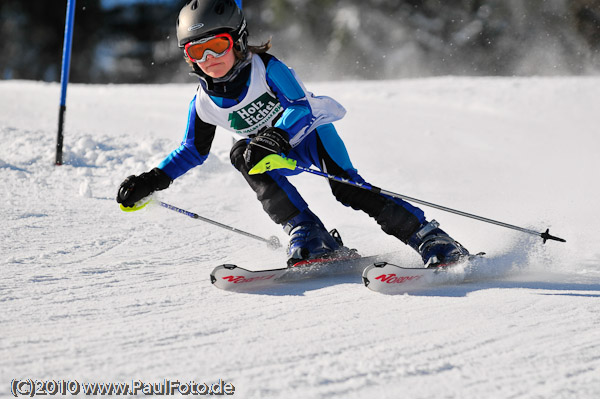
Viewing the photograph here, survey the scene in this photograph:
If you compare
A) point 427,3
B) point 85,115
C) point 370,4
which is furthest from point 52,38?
point 85,115

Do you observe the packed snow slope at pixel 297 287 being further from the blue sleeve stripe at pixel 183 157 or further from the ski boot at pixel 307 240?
the blue sleeve stripe at pixel 183 157

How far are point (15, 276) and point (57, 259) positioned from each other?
14.4 inches

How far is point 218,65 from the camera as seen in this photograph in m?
2.84

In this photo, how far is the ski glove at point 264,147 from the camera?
2.68 m

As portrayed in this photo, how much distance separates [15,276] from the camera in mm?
2725

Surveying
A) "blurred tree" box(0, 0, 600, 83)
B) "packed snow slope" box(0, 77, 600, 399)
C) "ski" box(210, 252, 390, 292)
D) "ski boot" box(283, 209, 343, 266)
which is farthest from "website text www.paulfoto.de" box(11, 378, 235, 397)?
"blurred tree" box(0, 0, 600, 83)

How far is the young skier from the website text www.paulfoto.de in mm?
1195

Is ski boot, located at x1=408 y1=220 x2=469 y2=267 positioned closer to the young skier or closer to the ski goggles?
the young skier

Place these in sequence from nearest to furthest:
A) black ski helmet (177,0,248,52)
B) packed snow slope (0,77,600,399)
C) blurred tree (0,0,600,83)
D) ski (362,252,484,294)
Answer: packed snow slope (0,77,600,399), ski (362,252,484,294), black ski helmet (177,0,248,52), blurred tree (0,0,600,83)

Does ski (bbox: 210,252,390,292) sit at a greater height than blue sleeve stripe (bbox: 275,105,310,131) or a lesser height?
lesser

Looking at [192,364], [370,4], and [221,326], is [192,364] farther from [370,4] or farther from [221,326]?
[370,4]

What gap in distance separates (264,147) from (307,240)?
61 centimetres

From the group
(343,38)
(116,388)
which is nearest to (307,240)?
(116,388)

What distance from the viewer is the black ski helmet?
2.79m
